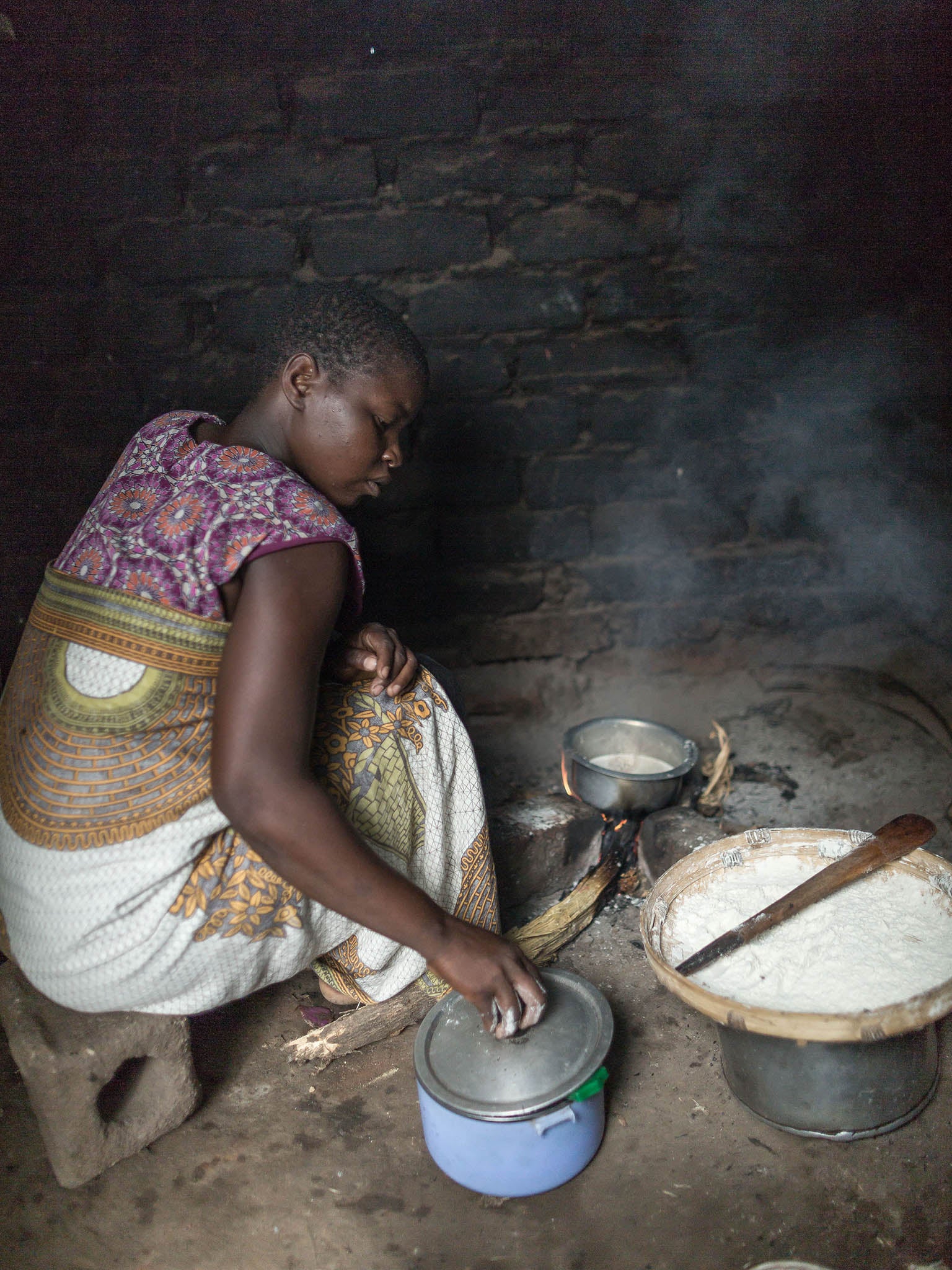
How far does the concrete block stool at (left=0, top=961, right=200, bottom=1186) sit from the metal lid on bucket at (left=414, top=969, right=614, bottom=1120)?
0.49 metres

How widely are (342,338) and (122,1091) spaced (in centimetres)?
150

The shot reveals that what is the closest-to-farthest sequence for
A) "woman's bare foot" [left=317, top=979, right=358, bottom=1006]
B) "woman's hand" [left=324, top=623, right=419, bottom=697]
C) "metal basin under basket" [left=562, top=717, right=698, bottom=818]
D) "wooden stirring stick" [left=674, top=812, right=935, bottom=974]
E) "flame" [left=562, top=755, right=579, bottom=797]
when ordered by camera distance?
"wooden stirring stick" [left=674, top=812, right=935, bottom=974] → "woman's hand" [left=324, top=623, right=419, bottom=697] → "woman's bare foot" [left=317, top=979, right=358, bottom=1006] → "metal basin under basket" [left=562, top=717, right=698, bottom=818] → "flame" [left=562, top=755, right=579, bottom=797]

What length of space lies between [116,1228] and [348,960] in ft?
1.93

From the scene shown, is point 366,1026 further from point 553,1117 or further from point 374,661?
point 374,661

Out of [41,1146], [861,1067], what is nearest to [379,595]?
[41,1146]

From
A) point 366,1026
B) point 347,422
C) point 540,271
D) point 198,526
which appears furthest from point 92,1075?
point 540,271

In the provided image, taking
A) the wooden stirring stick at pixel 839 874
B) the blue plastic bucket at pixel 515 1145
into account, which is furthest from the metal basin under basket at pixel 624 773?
the blue plastic bucket at pixel 515 1145

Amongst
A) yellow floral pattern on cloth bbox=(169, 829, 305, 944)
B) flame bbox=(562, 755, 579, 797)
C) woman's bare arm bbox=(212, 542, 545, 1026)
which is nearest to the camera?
woman's bare arm bbox=(212, 542, 545, 1026)

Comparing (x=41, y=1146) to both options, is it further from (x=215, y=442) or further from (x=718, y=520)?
(x=718, y=520)

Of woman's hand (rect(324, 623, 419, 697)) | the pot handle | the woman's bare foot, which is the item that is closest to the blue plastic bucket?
the pot handle

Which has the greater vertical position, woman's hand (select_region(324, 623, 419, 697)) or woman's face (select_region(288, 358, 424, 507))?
woman's face (select_region(288, 358, 424, 507))

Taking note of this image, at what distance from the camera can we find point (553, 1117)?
59.1 inches

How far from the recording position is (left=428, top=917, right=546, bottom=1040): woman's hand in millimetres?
1496

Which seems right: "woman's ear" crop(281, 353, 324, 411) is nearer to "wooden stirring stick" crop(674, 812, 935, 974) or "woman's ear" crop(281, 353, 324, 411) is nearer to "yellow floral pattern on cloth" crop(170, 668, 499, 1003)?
"yellow floral pattern on cloth" crop(170, 668, 499, 1003)
